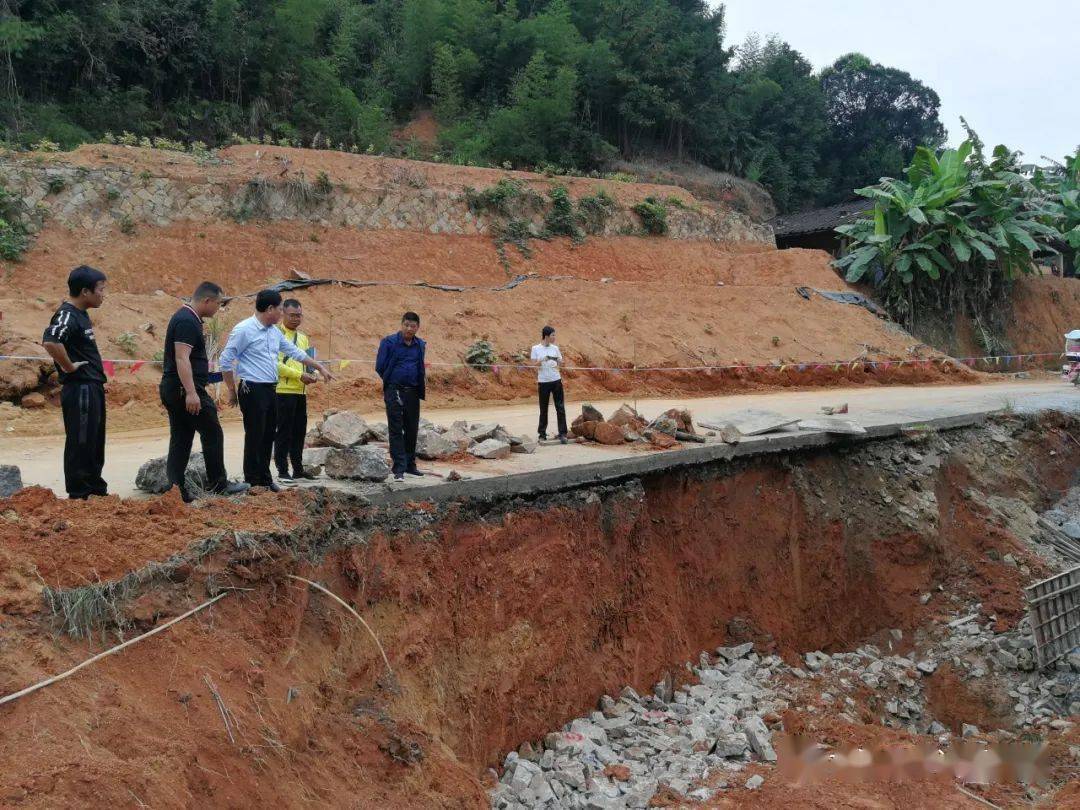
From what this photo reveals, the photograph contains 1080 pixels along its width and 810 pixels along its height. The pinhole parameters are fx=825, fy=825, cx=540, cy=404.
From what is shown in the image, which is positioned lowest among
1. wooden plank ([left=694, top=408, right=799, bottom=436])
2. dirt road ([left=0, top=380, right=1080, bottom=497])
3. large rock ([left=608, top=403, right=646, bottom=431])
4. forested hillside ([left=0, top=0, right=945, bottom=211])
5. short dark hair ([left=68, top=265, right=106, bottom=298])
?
dirt road ([left=0, top=380, right=1080, bottom=497])

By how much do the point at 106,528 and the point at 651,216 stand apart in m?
21.9

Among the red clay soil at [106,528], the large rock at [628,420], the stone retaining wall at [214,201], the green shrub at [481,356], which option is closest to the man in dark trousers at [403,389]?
the red clay soil at [106,528]

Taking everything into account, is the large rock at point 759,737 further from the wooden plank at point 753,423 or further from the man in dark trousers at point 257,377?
the man in dark trousers at point 257,377

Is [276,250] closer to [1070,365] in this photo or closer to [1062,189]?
[1070,365]

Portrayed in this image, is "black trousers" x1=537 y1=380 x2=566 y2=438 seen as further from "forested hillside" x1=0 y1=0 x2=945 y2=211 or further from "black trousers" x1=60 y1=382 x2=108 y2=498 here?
"forested hillside" x1=0 y1=0 x2=945 y2=211

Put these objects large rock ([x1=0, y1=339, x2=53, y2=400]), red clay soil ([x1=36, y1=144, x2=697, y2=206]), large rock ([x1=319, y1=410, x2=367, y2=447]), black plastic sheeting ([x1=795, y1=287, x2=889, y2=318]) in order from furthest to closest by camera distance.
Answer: black plastic sheeting ([x1=795, y1=287, x2=889, y2=318]), red clay soil ([x1=36, y1=144, x2=697, y2=206]), large rock ([x1=0, y1=339, x2=53, y2=400]), large rock ([x1=319, y1=410, x2=367, y2=447])

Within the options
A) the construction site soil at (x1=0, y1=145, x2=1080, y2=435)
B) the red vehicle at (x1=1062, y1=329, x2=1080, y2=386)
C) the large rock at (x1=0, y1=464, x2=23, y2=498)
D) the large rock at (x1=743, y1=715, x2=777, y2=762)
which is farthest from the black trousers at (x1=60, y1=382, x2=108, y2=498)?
the red vehicle at (x1=1062, y1=329, x2=1080, y2=386)

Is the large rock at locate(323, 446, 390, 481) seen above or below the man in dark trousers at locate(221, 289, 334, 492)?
below

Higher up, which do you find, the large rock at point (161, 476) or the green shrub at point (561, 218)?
the green shrub at point (561, 218)

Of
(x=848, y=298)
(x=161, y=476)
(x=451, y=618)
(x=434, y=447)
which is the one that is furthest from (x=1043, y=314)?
(x=161, y=476)

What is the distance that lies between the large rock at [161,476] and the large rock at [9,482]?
35.6 inches

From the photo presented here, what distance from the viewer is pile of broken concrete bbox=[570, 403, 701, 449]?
821 centimetres

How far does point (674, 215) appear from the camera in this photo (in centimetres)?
2544

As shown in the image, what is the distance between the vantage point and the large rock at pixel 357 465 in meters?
6.03
